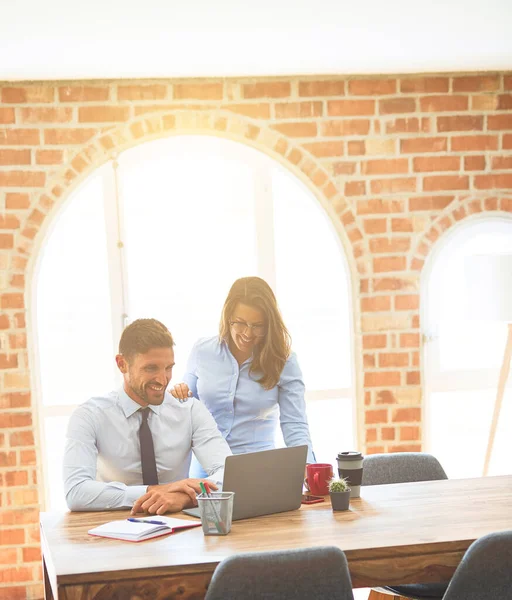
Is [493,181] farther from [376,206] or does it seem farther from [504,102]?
[376,206]

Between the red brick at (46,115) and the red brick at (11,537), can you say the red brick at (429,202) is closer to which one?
the red brick at (46,115)

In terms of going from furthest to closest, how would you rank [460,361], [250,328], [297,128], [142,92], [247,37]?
[460,361], [297,128], [142,92], [247,37], [250,328]

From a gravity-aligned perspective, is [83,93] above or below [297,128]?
above

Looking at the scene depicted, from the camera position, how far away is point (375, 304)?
4078mm

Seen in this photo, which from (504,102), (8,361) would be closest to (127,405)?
(8,361)

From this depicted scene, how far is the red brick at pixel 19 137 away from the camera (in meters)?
3.83

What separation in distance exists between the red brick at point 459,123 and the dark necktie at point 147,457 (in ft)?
7.91

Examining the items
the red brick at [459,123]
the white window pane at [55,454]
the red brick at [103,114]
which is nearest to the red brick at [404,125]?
the red brick at [459,123]

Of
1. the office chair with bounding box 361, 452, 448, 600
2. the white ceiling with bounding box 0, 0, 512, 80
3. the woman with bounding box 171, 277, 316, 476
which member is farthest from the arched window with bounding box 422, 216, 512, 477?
the woman with bounding box 171, 277, 316, 476

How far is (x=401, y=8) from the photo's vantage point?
9.92 feet

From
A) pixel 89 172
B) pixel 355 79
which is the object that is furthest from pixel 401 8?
pixel 89 172

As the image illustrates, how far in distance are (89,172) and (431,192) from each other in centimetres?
179

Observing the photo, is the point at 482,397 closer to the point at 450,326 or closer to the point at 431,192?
the point at 450,326

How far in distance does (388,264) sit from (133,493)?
2.15 metres
